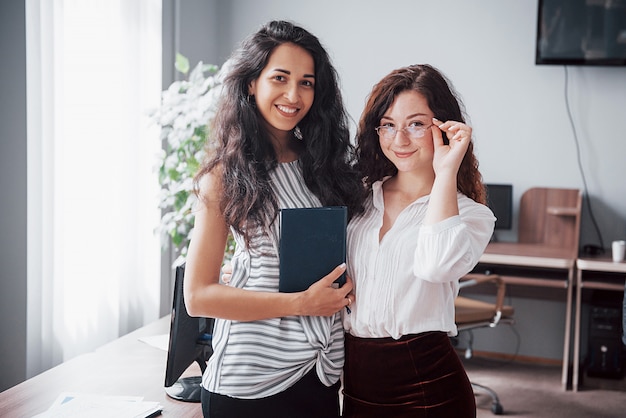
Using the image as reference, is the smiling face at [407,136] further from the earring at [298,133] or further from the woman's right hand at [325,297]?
the woman's right hand at [325,297]

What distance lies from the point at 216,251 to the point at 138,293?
106 inches

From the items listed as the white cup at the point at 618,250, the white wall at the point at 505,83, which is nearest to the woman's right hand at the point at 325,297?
the white cup at the point at 618,250

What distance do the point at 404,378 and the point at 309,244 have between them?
14.8 inches

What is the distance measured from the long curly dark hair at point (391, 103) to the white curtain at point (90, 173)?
1828mm

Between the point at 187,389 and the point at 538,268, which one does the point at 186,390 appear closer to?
the point at 187,389

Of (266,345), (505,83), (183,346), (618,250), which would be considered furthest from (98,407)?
(505,83)

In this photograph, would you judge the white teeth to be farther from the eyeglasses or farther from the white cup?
the white cup

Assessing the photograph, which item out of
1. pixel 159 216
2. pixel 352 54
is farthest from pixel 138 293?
pixel 352 54

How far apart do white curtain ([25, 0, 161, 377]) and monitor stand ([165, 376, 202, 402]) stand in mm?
1321

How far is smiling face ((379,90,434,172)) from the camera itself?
1549 mm

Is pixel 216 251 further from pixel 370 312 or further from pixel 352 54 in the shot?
pixel 352 54

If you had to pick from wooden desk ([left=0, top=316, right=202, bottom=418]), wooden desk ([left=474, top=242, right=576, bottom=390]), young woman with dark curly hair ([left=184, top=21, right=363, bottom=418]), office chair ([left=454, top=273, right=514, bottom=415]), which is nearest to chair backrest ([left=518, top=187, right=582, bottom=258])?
wooden desk ([left=474, top=242, right=576, bottom=390])

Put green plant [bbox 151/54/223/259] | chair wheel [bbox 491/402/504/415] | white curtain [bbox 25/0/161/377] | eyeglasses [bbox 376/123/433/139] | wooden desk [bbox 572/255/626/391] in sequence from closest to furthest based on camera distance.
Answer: eyeglasses [bbox 376/123/433/139] → white curtain [bbox 25/0/161/377] → green plant [bbox 151/54/223/259] → chair wheel [bbox 491/402/504/415] → wooden desk [bbox 572/255/626/391]

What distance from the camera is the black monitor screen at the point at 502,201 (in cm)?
430
